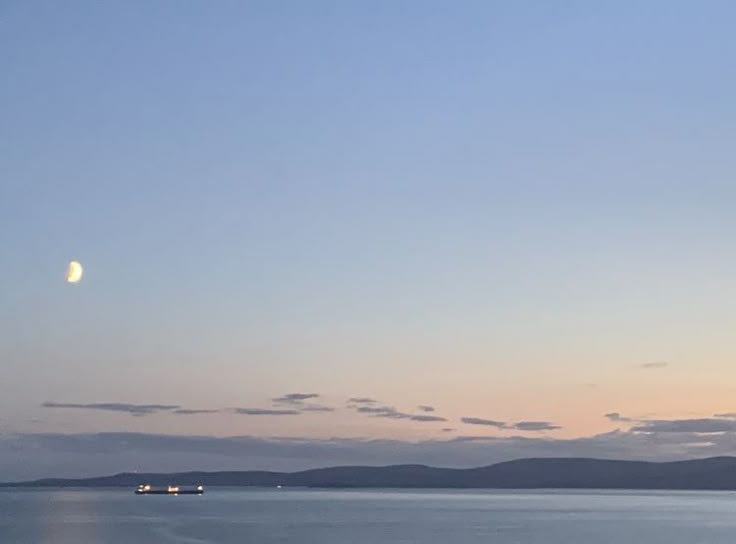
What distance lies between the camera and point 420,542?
104 meters

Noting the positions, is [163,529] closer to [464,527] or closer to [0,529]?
[0,529]

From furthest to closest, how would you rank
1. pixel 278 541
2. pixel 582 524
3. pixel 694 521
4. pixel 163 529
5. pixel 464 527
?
pixel 694 521
pixel 582 524
pixel 464 527
pixel 163 529
pixel 278 541

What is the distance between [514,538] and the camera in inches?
4387

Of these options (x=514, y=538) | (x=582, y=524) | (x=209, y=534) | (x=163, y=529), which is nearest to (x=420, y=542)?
(x=514, y=538)

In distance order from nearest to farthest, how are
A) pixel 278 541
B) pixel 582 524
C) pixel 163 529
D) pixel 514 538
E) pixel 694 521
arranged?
pixel 278 541 → pixel 514 538 → pixel 163 529 → pixel 582 524 → pixel 694 521

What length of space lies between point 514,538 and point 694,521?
202 ft

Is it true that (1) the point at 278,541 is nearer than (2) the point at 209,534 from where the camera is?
Yes

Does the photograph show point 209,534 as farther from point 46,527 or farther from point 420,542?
point 46,527

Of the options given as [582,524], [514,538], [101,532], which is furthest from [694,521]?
[101,532]

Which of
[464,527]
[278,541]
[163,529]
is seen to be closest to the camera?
[278,541]

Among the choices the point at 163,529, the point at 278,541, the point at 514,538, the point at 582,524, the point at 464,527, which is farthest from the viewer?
the point at 582,524

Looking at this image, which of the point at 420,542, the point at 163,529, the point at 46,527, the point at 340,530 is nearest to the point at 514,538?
the point at 420,542

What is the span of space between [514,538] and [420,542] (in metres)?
12.1

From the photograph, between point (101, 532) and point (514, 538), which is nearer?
point (514, 538)
